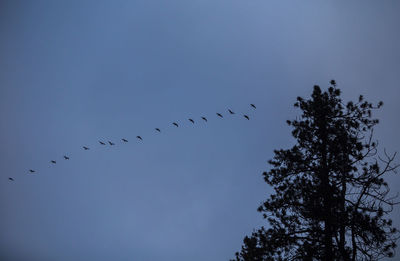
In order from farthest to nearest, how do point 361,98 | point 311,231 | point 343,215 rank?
1. point 361,98
2. point 311,231
3. point 343,215

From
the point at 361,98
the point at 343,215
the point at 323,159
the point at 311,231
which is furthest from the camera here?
the point at 361,98

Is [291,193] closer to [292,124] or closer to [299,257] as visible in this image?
[299,257]

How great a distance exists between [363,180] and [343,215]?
188 centimetres

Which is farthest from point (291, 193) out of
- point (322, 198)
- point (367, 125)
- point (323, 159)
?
point (367, 125)

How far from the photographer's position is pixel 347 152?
10.3m

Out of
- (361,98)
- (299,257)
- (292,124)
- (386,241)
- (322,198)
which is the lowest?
(299,257)

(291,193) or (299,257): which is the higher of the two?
(291,193)

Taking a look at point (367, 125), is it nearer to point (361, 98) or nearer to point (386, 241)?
point (361, 98)

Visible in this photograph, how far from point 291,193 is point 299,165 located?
48.5 inches

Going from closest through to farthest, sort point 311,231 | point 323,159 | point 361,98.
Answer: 1. point 311,231
2. point 323,159
3. point 361,98

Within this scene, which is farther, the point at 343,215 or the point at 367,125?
the point at 367,125

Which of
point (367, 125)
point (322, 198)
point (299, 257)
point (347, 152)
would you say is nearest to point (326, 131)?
point (347, 152)

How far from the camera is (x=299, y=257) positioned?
30.9ft

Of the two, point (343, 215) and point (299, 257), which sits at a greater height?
point (343, 215)
